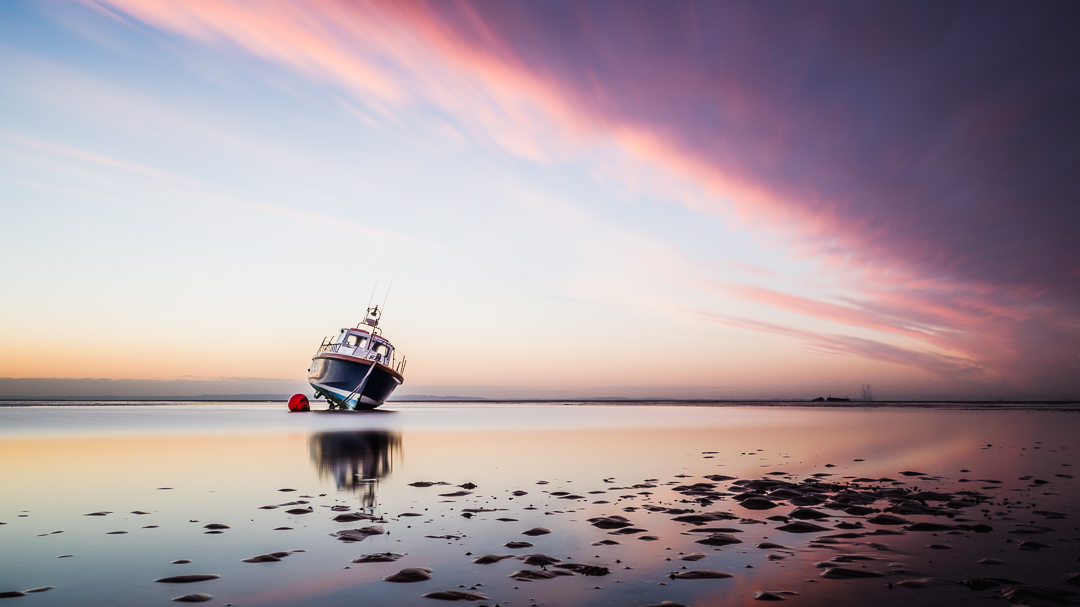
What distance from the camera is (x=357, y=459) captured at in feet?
60.6

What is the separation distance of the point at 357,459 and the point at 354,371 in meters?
41.6

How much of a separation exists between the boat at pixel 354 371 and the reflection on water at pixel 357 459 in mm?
30706

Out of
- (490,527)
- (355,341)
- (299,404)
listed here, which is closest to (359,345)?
(355,341)

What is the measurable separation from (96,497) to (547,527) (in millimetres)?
9857

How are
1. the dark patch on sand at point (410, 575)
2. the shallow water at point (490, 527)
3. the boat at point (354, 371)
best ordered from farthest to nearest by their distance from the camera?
the boat at point (354, 371), the dark patch on sand at point (410, 575), the shallow water at point (490, 527)

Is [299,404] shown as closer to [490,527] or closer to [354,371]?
[354,371]

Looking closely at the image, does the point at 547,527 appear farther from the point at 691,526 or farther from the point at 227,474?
the point at 227,474

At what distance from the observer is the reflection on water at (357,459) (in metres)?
13.4

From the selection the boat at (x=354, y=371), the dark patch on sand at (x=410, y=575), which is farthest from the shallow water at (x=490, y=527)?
the boat at (x=354, y=371)

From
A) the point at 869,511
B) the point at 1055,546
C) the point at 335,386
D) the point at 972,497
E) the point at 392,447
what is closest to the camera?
the point at 1055,546

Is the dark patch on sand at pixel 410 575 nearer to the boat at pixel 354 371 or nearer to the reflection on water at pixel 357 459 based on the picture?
the reflection on water at pixel 357 459

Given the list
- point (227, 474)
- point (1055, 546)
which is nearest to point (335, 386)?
point (227, 474)

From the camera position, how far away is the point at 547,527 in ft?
29.7

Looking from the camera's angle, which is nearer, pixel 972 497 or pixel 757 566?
pixel 757 566
